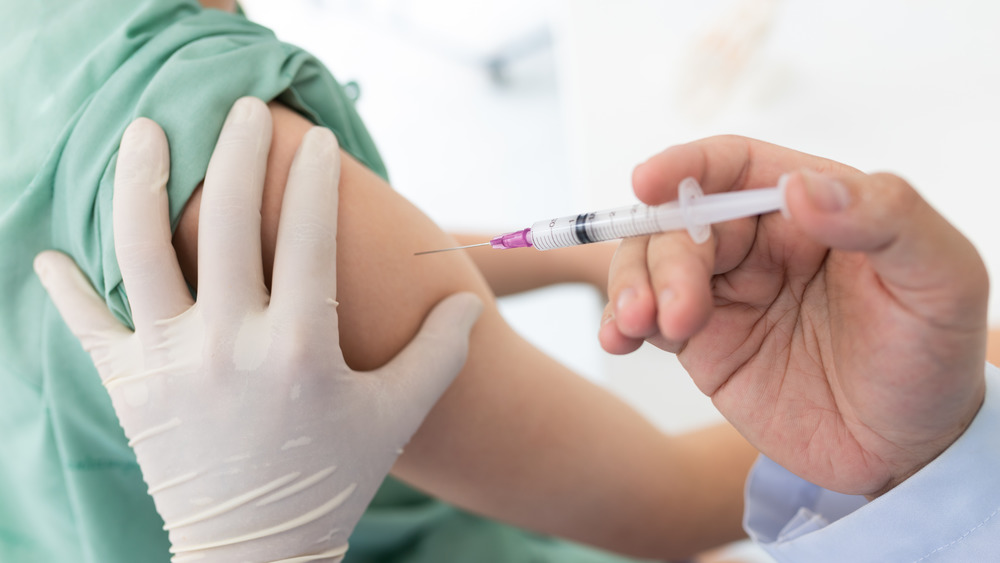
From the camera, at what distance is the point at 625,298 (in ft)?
1.49

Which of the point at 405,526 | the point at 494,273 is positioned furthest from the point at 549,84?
the point at 405,526

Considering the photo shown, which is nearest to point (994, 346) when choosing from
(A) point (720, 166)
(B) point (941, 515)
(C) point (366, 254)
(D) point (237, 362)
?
(B) point (941, 515)

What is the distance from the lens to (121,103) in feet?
2.16

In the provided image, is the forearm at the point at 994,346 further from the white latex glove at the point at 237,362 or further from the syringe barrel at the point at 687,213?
the white latex glove at the point at 237,362

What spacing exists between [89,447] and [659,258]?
721 millimetres

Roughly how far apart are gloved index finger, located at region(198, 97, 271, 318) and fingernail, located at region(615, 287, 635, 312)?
383 mm

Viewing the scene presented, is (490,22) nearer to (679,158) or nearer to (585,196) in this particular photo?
(585,196)

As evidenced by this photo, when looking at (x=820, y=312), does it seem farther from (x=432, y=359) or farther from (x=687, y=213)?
(x=432, y=359)

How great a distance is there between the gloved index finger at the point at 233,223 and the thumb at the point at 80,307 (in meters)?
0.13

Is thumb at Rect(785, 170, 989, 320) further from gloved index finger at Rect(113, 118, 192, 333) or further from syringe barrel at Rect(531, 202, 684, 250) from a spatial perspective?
gloved index finger at Rect(113, 118, 192, 333)

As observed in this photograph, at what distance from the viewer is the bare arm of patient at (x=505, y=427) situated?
0.68 metres

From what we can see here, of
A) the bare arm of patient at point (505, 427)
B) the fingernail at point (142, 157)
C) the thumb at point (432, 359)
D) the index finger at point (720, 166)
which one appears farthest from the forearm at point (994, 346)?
the fingernail at point (142, 157)

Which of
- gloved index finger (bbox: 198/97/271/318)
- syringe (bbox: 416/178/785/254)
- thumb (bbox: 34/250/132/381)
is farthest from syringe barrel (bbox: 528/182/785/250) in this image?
thumb (bbox: 34/250/132/381)

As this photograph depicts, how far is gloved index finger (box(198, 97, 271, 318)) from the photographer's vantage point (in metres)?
0.60
